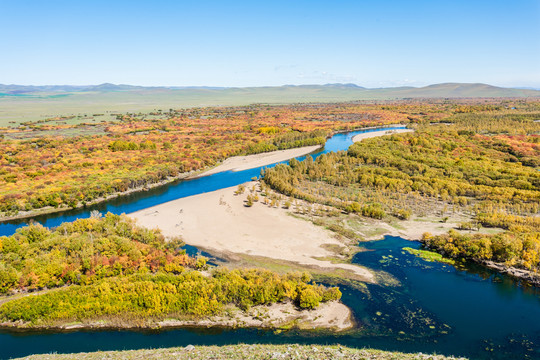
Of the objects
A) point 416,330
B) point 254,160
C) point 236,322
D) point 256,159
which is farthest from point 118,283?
point 256,159

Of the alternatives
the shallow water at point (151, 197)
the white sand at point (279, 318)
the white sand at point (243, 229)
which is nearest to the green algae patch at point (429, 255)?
the white sand at point (243, 229)

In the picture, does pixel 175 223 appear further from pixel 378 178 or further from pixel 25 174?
pixel 25 174

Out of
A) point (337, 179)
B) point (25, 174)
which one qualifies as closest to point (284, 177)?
point (337, 179)

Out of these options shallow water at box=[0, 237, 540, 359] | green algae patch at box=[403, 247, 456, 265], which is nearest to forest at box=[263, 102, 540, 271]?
green algae patch at box=[403, 247, 456, 265]

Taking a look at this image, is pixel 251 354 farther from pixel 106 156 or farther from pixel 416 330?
pixel 106 156

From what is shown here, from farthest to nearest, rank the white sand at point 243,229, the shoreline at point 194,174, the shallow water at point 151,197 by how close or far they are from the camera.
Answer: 1. the shoreline at point 194,174
2. the shallow water at point 151,197
3. the white sand at point 243,229

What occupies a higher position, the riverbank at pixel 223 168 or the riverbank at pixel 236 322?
the riverbank at pixel 223 168

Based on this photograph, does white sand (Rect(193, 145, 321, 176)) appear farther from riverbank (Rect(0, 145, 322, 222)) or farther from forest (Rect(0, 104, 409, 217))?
forest (Rect(0, 104, 409, 217))

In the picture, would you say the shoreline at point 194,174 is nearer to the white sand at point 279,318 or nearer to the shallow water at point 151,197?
the shallow water at point 151,197
